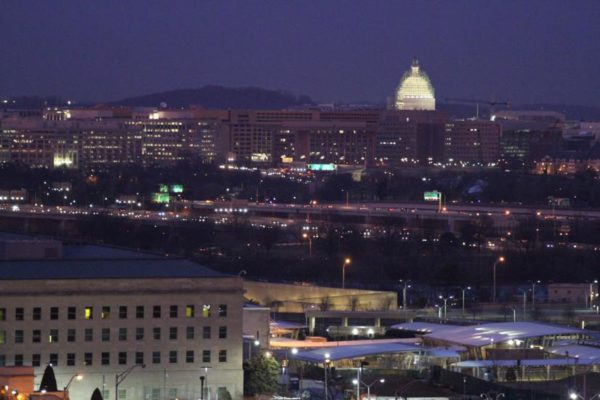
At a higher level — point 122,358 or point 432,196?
point 432,196

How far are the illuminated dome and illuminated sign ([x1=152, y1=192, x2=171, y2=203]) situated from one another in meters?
55.7

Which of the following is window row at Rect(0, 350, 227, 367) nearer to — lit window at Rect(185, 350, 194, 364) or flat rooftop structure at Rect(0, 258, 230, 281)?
lit window at Rect(185, 350, 194, 364)

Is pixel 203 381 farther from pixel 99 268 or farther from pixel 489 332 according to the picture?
pixel 489 332

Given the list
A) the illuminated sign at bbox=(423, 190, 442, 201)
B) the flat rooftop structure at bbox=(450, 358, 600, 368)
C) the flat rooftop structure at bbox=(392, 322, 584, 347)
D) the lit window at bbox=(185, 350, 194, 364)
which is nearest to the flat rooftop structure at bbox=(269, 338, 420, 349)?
the flat rooftop structure at bbox=(392, 322, 584, 347)

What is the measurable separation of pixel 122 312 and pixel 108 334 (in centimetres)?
33

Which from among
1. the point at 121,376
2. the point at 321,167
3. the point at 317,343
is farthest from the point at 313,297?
the point at 321,167

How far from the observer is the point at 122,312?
27109 millimetres

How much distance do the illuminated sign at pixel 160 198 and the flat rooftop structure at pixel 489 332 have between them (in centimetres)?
3877

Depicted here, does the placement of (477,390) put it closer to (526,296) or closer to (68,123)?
(526,296)

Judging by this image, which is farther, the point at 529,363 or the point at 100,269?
the point at 529,363

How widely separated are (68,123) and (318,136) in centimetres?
1339

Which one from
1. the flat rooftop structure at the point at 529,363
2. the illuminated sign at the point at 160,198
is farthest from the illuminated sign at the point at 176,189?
the flat rooftop structure at the point at 529,363

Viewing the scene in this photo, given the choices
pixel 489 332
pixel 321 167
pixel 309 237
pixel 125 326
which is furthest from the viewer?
pixel 321 167

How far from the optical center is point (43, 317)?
26.7 m
